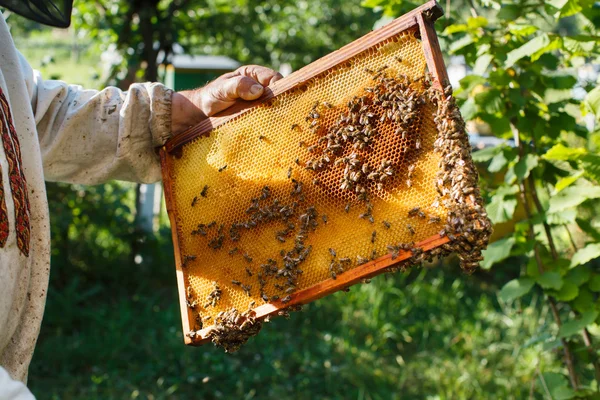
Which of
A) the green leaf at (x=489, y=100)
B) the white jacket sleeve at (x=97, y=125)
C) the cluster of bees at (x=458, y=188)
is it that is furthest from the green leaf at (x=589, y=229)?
the white jacket sleeve at (x=97, y=125)

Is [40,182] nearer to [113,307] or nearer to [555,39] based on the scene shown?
[555,39]

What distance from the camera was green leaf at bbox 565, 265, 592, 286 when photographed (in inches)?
121

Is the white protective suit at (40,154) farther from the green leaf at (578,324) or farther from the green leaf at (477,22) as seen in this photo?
the green leaf at (578,324)

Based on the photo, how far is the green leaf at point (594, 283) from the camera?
120 inches

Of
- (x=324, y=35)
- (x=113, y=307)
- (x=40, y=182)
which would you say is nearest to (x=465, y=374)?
(x=113, y=307)

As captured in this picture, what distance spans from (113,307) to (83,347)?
79cm

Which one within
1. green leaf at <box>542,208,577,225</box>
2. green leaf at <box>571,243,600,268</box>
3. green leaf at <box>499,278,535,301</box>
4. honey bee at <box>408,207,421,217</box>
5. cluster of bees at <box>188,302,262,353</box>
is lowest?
green leaf at <box>499,278,535,301</box>

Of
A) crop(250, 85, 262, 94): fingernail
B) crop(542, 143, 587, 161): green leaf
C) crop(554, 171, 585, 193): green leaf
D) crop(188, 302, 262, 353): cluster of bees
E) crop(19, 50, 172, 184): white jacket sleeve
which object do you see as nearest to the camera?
crop(188, 302, 262, 353): cluster of bees

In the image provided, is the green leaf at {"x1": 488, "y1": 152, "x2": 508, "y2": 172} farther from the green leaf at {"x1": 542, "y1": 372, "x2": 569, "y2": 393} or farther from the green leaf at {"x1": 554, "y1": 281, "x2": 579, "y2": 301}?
the green leaf at {"x1": 542, "y1": 372, "x2": 569, "y2": 393}

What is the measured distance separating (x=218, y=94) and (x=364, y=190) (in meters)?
0.67

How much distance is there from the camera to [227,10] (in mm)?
6812

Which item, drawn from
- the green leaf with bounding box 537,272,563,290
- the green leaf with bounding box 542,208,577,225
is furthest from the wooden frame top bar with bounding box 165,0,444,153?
the green leaf with bounding box 537,272,563,290

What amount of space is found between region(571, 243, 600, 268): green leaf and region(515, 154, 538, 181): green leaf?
434 millimetres

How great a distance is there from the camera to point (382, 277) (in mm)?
6102
